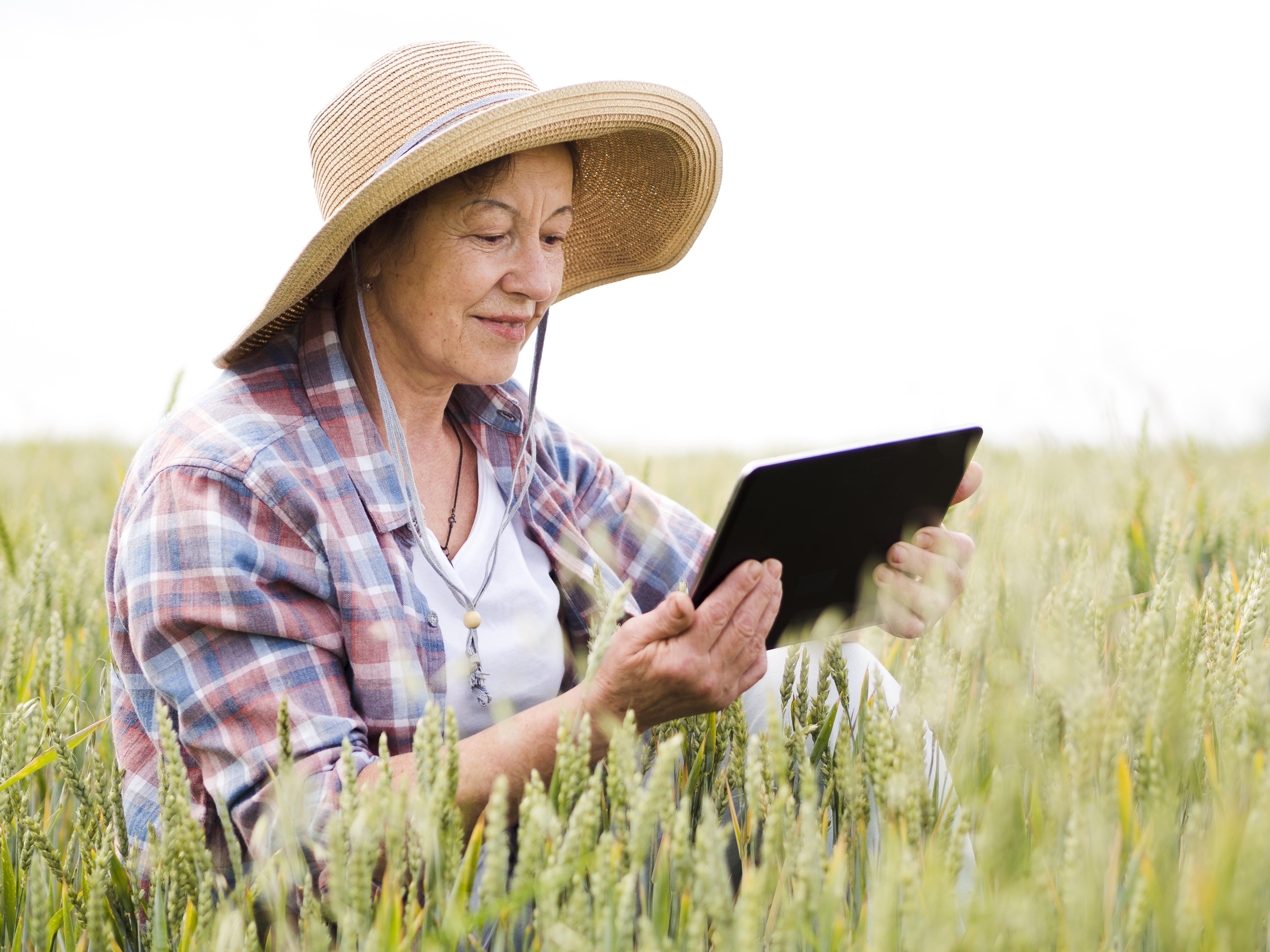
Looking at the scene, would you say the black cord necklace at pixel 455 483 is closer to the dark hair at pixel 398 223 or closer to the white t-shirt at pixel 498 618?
the white t-shirt at pixel 498 618

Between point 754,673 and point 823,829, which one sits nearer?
point 823,829

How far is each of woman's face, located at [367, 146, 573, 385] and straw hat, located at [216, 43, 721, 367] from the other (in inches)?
2.7

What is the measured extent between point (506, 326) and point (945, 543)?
2.91 feet

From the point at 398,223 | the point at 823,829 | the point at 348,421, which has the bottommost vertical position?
the point at 823,829

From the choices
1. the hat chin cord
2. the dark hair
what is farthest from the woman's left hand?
the dark hair

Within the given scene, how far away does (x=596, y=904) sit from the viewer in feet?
2.64

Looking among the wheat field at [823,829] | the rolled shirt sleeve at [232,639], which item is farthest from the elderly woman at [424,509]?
the wheat field at [823,829]

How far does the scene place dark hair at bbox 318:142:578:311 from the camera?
168cm

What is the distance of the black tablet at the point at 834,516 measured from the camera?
1.38 metres

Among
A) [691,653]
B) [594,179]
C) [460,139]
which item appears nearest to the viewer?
[691,653]

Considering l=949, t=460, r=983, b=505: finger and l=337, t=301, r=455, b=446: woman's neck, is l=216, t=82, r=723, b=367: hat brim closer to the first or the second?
l=337, t=301, r=455, b=446: woman's neck

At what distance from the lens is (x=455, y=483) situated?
1963 millimetres

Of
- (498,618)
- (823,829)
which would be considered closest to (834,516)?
(823,829)

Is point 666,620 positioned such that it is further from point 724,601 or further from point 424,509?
point 424,509
